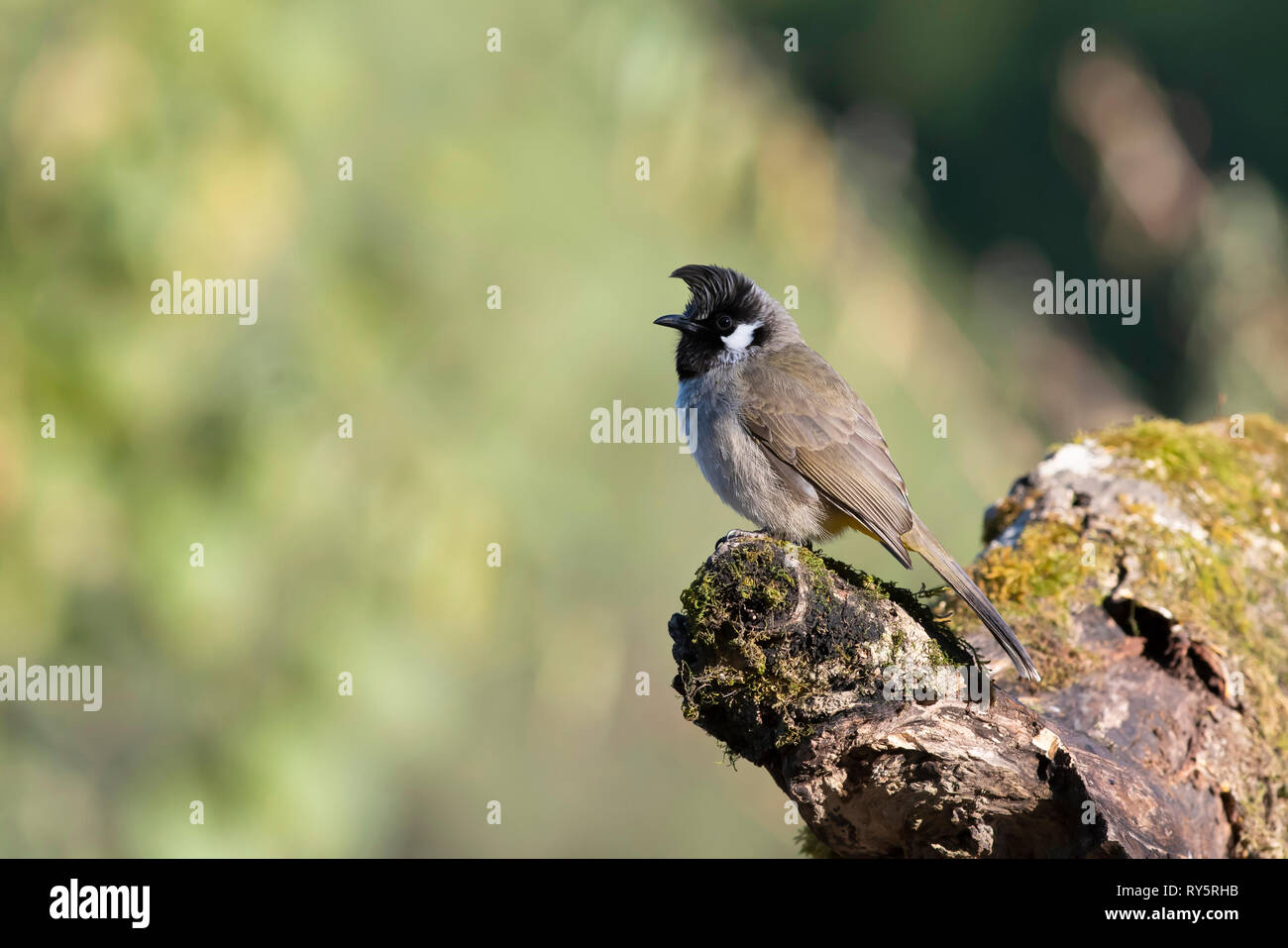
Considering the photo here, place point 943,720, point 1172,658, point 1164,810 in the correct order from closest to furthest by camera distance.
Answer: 1. point 943,720
2. point 1164,810
3. point 1172,658

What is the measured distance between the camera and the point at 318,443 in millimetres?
4461

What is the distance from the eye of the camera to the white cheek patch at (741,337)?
4.92 m

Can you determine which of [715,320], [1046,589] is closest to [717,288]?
[715,320]

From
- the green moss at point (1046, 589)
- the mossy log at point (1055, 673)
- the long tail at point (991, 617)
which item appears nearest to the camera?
the mossy log at point (1055, 673)

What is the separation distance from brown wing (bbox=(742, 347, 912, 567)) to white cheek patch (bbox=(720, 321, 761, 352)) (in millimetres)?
143

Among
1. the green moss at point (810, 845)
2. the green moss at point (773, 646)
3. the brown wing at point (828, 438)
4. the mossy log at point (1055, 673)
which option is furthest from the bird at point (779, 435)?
the green moss at point (810, 845)

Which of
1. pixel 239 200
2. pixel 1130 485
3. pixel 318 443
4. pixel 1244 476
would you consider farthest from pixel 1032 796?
pixel 239 200

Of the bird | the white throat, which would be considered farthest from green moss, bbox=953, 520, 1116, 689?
the white throat

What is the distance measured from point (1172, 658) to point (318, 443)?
3062 millimetres

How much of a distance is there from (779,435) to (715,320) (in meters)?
0.69

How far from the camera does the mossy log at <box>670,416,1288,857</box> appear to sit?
3.24 meters

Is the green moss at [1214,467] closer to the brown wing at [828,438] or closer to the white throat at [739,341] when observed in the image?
the brown wing at [828,438]

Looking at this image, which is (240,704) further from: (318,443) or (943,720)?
(943,720)

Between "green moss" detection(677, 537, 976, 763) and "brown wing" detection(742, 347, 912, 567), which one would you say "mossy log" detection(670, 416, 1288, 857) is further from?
"brown wing" detection(742, 347, 912, 567)
